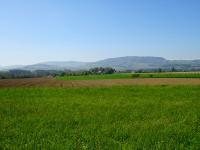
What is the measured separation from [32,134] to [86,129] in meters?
2.47

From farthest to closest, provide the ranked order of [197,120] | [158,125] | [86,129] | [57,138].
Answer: [197,120], [158,125], [86,129], [57,138]

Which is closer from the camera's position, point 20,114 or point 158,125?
point 158,125

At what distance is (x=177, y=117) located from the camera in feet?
60.0

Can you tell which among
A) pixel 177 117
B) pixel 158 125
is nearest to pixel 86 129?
pixel 158 125

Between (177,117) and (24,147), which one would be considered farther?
(177,117)

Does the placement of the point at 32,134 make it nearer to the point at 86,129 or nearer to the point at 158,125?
the point at 86,129

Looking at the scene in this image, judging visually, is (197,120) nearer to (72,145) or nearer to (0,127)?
(72,145)

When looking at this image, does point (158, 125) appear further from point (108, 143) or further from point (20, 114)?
point (20, 114)

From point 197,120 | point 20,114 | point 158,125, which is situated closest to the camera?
point 158,125

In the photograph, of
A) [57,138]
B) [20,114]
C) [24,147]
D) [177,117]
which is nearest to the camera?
[24,147]

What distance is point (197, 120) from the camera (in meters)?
17.0

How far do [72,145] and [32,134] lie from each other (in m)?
2.64

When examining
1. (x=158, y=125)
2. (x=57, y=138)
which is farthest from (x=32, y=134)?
(x=158, y=125)

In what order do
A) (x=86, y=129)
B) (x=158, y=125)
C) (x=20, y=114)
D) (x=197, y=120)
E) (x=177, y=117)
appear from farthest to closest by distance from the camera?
(x=20, y=114) → (x=177, y=117) → (x=197, y=120) → (x=158, y=125) → (x=86, y=129)
